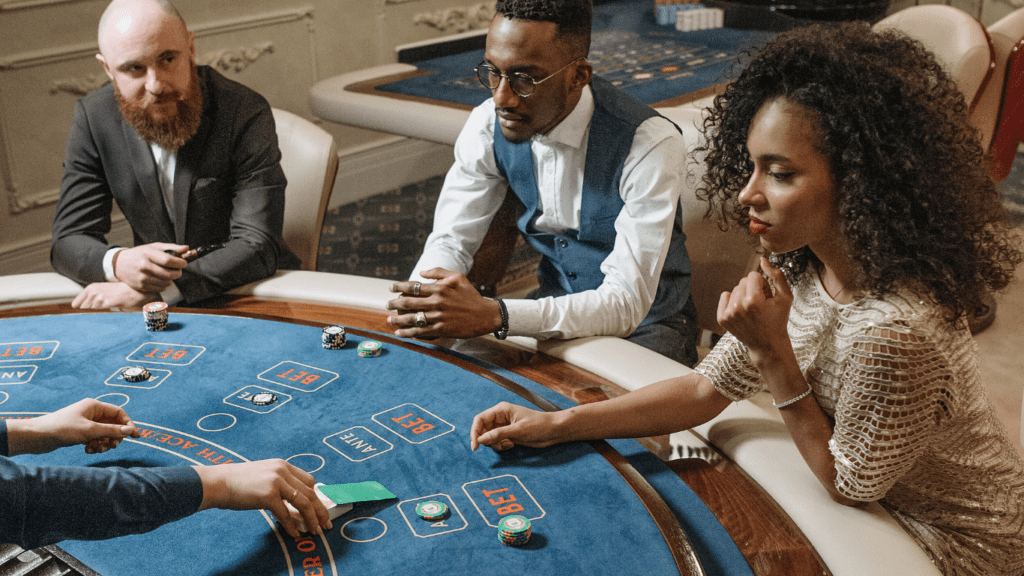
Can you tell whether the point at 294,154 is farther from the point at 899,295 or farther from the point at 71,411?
the point at 899,295

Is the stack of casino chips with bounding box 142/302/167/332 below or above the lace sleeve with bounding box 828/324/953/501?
below

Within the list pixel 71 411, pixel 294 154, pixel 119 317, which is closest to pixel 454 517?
pixel 71 411

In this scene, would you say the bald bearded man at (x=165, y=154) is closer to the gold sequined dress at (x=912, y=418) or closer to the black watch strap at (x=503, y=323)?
the black watch strap at (x=503, y=323)

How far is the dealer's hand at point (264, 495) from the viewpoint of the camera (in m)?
1.05

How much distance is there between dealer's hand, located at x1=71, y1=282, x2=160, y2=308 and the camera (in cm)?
182

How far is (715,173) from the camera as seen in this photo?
4.62ft

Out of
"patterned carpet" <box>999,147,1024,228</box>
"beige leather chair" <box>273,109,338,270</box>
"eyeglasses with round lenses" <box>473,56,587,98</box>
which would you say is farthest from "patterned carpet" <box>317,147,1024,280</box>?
"eyeglasses with round lenses" <box>473,56,587,98</box>

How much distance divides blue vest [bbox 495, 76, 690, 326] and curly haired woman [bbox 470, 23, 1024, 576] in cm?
70

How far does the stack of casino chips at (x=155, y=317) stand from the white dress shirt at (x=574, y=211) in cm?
55

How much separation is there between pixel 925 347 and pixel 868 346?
0.07 m

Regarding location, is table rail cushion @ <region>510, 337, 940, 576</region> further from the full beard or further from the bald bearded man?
the full beard

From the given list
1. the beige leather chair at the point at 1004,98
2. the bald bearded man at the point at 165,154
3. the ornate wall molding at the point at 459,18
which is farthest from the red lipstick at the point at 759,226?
the ornate wall molding at the point at 459,18

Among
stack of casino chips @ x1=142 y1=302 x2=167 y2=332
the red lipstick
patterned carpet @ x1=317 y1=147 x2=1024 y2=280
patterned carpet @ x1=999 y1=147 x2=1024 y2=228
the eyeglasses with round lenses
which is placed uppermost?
the eyeglasses with round lenses

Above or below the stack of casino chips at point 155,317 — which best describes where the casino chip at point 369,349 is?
below
